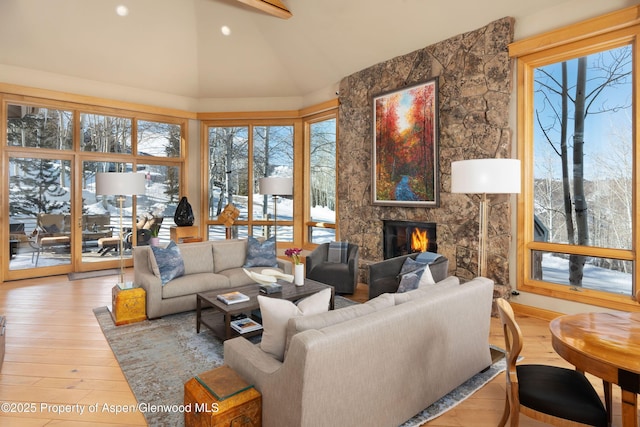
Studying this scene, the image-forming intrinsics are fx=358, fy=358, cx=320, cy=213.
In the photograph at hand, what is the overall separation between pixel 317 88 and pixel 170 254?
4.41 m

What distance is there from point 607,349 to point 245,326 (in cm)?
272

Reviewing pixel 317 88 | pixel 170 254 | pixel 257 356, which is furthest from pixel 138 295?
pixel 317 88

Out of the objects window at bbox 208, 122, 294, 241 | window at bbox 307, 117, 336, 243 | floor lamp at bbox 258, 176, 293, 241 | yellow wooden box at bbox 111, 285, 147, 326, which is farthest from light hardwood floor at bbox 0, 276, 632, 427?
window at bbox 307, 117, 336, 243

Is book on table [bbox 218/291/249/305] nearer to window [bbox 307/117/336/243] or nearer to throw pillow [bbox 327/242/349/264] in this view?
throw pillow [bbox 327/242/349/264]

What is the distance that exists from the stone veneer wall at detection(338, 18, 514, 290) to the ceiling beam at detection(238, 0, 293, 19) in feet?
Result: 5.11

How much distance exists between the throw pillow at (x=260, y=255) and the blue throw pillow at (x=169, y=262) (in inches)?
36.3

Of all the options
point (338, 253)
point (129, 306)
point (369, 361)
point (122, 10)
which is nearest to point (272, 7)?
point (122, 10)

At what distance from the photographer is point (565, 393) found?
1.78m

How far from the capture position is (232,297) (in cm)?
349

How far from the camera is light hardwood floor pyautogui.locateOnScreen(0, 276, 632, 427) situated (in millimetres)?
2279

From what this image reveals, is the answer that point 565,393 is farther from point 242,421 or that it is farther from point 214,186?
point 214,186

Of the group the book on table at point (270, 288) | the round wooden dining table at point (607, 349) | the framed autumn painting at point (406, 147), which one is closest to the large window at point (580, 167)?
the framed autumn painting at point (406, 147)

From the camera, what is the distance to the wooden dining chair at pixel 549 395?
65.4 inches

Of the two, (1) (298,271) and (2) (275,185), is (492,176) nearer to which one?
(1) (298,271)
